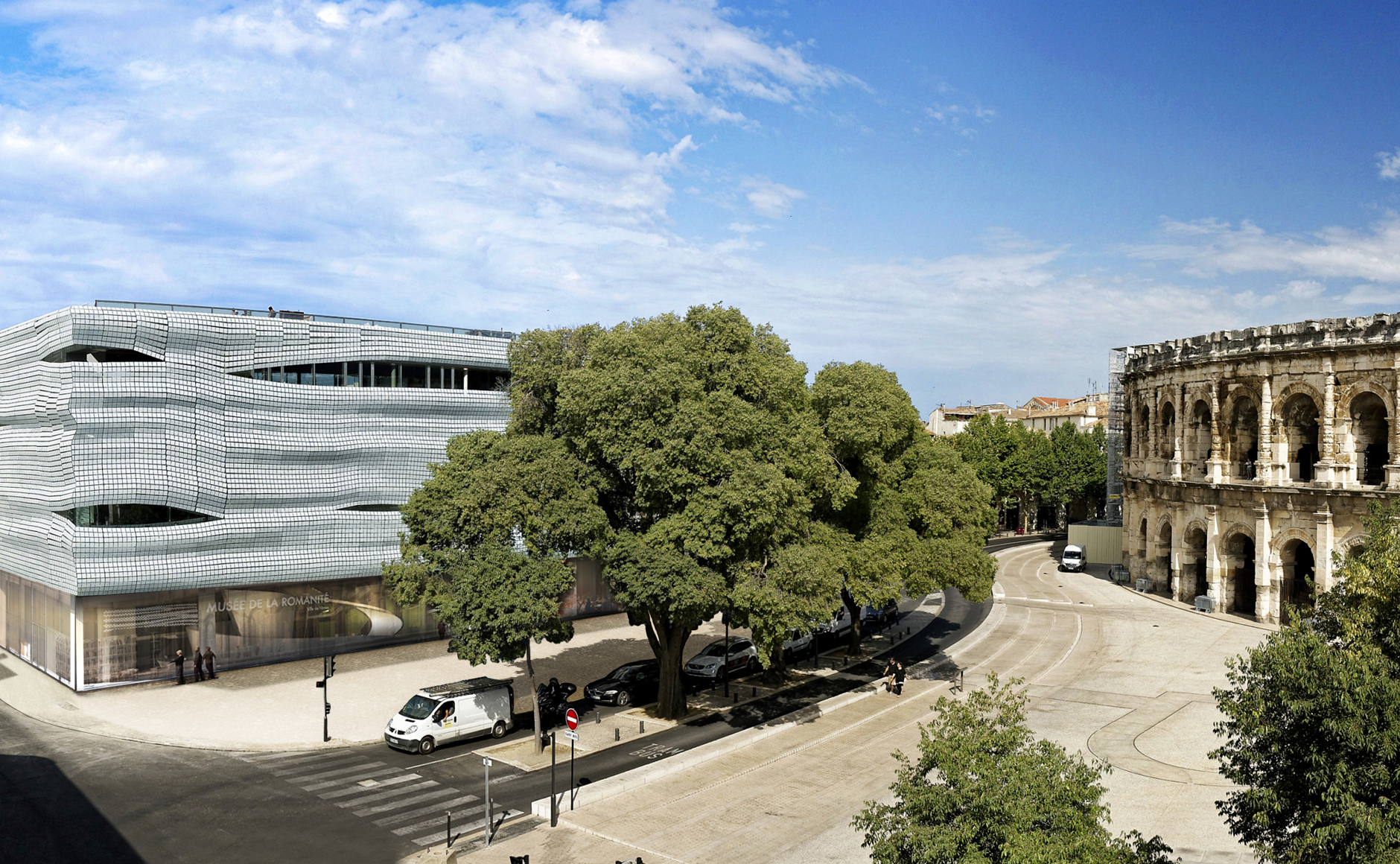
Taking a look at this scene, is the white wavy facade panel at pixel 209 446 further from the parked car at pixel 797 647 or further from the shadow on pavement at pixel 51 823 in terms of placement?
the parked car at pixel 797 647

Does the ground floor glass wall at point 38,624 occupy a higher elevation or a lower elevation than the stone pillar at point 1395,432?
lower

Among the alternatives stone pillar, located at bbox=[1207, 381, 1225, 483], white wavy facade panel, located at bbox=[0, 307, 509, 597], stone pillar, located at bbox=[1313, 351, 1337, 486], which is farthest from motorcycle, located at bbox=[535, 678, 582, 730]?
stone pillar, located at bbox=[1207, 381, 1225, 483]

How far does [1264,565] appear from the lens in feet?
170

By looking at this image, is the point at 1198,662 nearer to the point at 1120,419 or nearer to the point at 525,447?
the point at 525,447

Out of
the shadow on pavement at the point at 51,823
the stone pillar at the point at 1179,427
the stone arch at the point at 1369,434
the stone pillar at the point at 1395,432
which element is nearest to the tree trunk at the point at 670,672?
the shadow on pavement at the point at 51,823

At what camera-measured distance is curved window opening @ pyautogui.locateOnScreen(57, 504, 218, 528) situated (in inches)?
1510

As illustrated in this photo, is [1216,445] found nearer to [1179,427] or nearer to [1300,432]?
[1179,427]

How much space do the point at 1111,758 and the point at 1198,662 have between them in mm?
16493

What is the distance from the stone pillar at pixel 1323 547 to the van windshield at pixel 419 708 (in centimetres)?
4461

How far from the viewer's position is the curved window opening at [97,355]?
39.0 meters

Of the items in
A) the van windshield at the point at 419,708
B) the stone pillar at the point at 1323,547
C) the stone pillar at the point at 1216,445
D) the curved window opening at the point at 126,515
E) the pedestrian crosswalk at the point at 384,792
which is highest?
the stone pillar at the point at 1216,445

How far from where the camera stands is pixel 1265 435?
51656 mm

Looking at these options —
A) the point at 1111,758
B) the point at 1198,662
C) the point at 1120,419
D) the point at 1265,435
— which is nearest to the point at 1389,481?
the point at 1265,435

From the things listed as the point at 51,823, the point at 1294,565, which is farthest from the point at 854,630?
the point at 51,823
